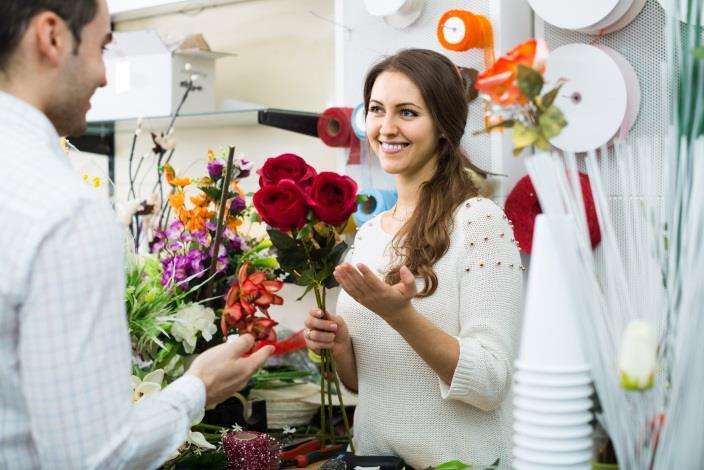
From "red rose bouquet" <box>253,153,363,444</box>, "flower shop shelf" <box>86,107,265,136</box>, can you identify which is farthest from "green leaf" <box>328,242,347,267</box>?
"flower shop shelf" <box>86,107,265,136</box>

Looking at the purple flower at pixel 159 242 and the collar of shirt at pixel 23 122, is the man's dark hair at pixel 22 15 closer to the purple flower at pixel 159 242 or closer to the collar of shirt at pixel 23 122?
the collar of shirt at pixel 23 122

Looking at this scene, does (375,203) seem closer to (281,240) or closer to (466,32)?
(466,32)

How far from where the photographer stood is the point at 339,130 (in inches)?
82.0

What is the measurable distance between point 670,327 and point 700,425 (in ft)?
0.28

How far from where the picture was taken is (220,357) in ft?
3.07

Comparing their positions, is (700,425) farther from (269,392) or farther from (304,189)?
(269,392)

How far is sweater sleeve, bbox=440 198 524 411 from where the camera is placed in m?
1.23

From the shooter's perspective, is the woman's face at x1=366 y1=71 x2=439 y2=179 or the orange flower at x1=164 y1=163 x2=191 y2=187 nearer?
the woman's face at x1=366 y1=71 x2=439 y2=179

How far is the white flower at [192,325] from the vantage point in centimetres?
146

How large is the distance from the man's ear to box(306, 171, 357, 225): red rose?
447 millimetres

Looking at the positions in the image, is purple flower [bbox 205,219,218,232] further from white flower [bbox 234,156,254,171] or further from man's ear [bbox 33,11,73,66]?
man's ear [bbox 33,11,73,66]

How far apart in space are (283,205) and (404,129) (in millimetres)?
339

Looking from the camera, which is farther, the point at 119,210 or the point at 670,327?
the point at 119,210

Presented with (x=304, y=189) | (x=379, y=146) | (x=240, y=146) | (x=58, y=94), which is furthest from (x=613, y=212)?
(x=240, y=146)
